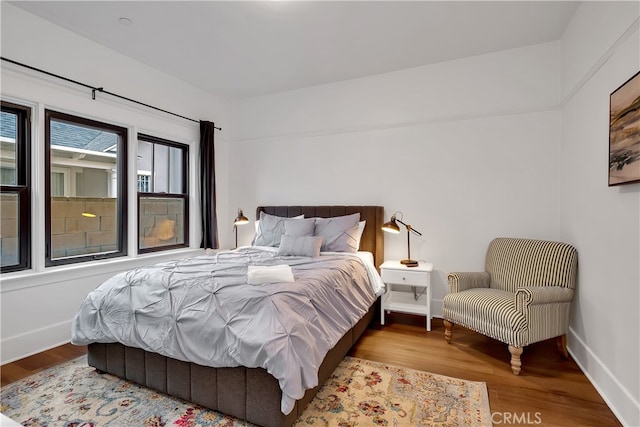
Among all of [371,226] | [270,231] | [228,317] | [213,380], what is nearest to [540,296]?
[371,226]

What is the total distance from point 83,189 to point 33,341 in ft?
4.64

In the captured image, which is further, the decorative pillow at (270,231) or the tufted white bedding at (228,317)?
the decorative pillow at (270,231)

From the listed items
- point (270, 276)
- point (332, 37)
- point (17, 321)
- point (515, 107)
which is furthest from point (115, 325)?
point (515, 107)

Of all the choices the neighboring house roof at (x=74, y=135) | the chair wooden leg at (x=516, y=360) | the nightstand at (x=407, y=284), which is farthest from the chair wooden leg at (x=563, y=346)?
the neighboring house roof at (x=74, y=135)

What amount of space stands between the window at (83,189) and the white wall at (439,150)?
1812 mm

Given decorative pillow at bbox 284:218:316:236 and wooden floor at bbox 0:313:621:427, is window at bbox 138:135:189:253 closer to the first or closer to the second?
wooden floor at bbox 0:313:621:427

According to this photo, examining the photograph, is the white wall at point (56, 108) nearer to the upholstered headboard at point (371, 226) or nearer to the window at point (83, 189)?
the window at point (83, 189)

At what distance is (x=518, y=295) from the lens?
93.2 inches

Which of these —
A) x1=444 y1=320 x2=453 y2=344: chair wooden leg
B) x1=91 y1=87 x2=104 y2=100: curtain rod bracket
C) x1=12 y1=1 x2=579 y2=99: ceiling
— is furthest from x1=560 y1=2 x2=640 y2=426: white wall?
x1=91 y1=87 x2=104 y2=100: curtain rod bracket

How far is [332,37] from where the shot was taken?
119 inches

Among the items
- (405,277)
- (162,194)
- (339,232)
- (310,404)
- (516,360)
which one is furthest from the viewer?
(162,194)

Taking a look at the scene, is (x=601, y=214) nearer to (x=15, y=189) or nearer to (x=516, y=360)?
(x=516, y=360)

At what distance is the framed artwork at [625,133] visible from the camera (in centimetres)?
173

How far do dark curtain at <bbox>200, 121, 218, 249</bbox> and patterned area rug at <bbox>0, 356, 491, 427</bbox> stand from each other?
2152 mm
